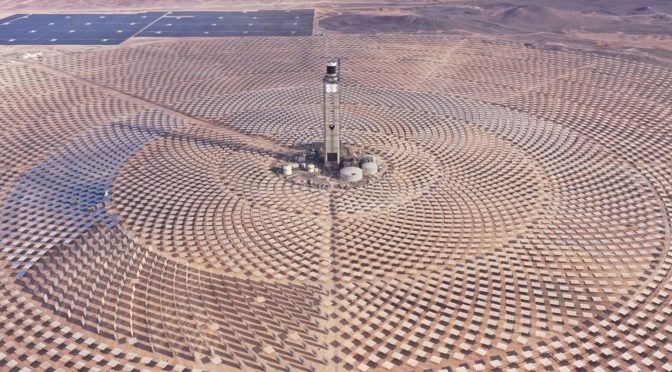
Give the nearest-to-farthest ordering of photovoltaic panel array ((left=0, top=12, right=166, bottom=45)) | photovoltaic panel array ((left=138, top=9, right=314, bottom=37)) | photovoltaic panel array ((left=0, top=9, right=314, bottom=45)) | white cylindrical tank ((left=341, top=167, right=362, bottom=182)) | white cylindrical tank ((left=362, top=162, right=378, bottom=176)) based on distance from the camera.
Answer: white cylindrical tank ((left=341, top=167, right=362, bottom=182)) < white cylindrical tank ((left=362, top=162, right=378, bottom=176)) < photovoltaic panel array ((left=0, top=12, right=166, bottom=45)) < photovoltaic panel array ((left=0, top=9, right=314, bottom=45)) < photovoltaic panel array ((left=138, top=9, right=314, bottom=37))

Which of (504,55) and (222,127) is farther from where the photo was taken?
(504,55)

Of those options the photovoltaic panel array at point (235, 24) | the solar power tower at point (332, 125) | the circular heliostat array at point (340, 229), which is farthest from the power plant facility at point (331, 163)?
the photovoltaic panel array at point (235, 24)

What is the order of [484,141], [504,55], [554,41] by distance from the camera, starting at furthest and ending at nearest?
[554,41]
[504,55]
[484,141]

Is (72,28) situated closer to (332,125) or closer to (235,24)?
(235,24)

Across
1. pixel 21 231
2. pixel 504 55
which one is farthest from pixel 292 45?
pixel 21 231

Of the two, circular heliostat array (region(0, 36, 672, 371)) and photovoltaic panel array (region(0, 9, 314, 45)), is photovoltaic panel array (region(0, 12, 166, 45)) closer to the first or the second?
photovoltaic panel array (region(0, 9, 314, 45))

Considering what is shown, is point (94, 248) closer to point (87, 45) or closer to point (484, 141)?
point (484, 141)

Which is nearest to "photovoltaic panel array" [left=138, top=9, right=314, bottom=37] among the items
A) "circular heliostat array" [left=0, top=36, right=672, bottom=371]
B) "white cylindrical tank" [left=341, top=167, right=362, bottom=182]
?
"circular heliostat array" [left=0, top=36, right=672, bottom=371]
